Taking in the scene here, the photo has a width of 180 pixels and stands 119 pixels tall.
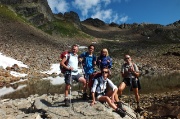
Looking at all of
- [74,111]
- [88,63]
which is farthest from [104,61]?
[74,111]

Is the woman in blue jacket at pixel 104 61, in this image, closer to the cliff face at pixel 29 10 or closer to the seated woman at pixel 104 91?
the seated woman at pixel 104 91

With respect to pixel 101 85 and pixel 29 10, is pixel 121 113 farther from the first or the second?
pixel 29 10

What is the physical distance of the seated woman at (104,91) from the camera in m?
16.0

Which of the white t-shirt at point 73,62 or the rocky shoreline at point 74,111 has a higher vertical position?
the white t-shirt at point 73,62

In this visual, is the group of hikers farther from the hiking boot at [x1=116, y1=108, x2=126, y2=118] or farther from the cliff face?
the cliff face

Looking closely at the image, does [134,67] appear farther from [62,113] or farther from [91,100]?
[62,113]

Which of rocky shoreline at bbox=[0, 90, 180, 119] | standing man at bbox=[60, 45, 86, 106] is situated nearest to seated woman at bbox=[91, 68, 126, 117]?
rocky shoreline at bbox=[0, 90, 180, 119]

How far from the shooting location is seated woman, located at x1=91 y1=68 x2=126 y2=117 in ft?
52.4

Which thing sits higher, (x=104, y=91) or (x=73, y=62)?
(x=73, y=62)

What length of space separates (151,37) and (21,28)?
389ft

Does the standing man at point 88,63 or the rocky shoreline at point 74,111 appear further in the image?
the standing man at point 88,63

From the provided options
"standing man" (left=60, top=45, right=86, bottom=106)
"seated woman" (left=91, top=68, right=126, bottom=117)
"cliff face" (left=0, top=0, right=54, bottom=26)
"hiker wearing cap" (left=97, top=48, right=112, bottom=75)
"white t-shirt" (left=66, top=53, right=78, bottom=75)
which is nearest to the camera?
"seated woman" (left=91, top=68, right=126, bottom=117)

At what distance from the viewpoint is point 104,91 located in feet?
55.2

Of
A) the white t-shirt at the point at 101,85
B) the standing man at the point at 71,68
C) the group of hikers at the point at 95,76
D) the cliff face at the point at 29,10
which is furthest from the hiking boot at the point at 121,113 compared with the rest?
the cliff face at the point at 29,10
